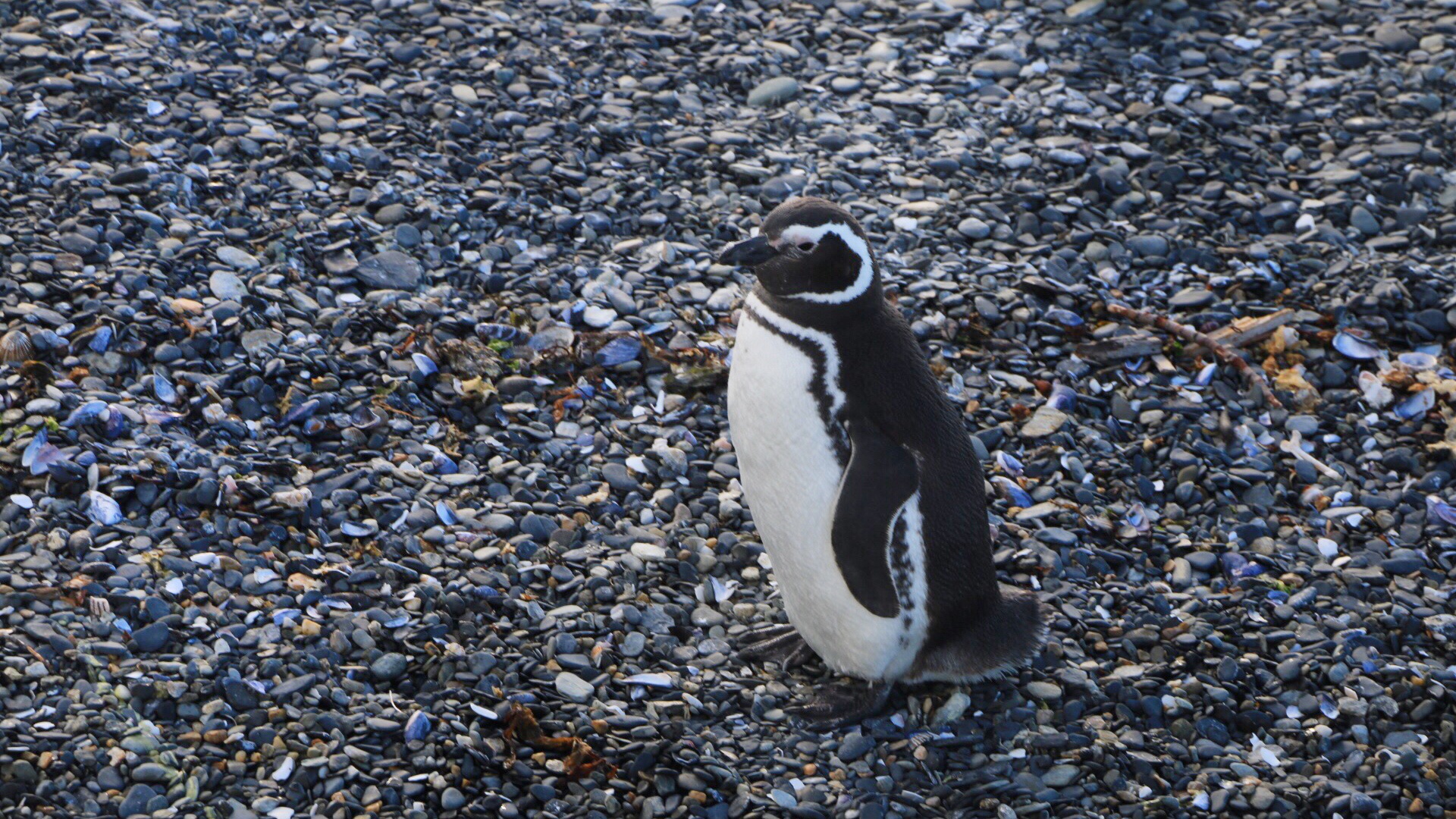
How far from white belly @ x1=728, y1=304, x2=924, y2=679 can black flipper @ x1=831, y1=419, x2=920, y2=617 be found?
0.19 ft

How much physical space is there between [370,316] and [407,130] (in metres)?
1.45

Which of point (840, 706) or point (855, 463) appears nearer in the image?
point (855, 463)

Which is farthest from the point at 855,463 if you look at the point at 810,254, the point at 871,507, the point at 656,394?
the point at 656,394

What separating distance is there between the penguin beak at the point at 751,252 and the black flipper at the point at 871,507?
492 millimetres

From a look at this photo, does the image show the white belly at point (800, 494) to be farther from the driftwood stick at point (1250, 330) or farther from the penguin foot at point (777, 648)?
the driftwood stick at point (1250, 330)

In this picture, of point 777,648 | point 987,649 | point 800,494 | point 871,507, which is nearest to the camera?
point 871,507

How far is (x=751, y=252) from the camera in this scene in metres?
3.76

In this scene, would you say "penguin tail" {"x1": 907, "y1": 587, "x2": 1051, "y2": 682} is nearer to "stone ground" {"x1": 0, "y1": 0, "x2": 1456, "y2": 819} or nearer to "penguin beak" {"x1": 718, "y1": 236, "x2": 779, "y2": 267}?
"stone ground" {"x1": 0, "y1": 0, "x2": 1456, "y2": 819}

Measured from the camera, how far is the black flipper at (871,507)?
370 cm

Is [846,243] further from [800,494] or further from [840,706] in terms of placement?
[840,706]

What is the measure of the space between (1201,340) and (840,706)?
243 cm

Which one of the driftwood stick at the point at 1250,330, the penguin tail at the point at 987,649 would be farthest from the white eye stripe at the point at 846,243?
the driftwood stick at the point at 1250,330

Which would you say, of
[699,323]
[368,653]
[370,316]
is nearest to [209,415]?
[370,316]

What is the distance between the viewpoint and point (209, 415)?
4641 millimetres
